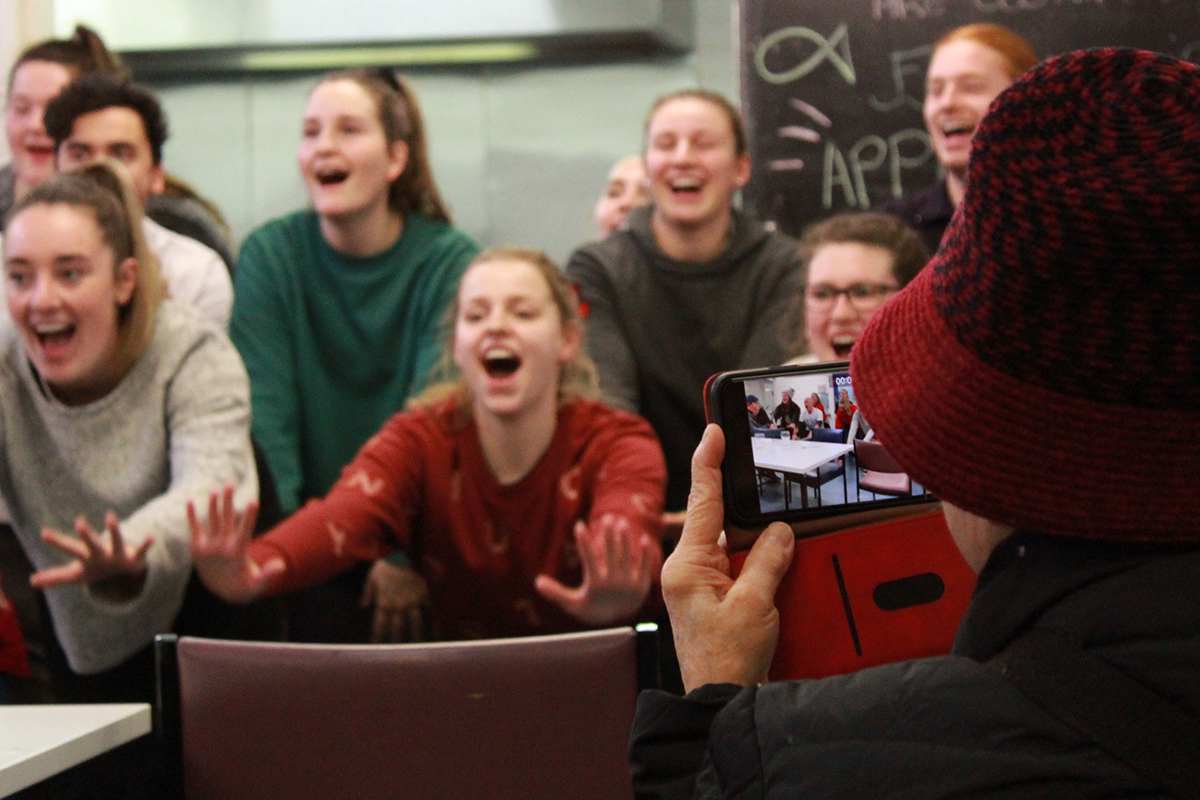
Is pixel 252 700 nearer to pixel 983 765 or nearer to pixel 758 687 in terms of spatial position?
pixel 758 687

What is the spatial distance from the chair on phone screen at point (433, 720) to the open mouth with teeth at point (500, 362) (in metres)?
0.97

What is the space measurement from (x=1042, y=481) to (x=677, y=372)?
167cm

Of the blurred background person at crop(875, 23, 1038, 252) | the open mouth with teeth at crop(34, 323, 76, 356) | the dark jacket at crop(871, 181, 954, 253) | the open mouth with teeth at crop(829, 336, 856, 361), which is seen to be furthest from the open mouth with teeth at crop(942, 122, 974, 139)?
the open mouth with teeth at crop(34, 323, 76, 356)

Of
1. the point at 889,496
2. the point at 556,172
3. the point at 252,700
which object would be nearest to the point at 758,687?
the point at 889,496

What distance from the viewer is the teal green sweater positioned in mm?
2455

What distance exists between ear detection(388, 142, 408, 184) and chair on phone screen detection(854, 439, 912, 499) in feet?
5.98

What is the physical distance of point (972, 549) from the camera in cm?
69

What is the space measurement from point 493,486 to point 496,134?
1846 mm

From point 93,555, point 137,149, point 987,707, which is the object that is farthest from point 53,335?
point 987,707

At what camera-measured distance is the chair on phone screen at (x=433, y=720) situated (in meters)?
1.13

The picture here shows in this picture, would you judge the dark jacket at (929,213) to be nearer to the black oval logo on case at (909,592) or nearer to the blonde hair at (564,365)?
the blonde hair at (564,365)

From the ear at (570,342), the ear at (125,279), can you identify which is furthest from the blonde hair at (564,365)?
the ear at (125,279)

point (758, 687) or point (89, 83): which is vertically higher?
point (89, 83)

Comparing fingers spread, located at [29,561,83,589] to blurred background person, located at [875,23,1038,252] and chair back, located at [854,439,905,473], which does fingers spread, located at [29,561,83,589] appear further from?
blurred background person, located at [875,23,1038,252]
